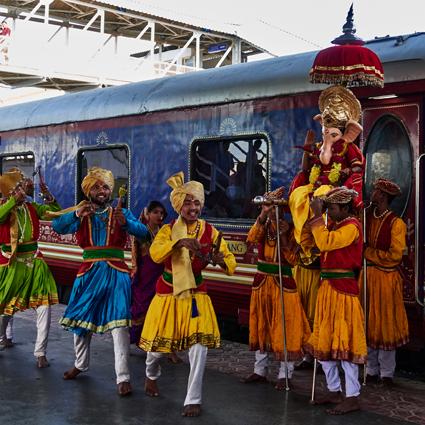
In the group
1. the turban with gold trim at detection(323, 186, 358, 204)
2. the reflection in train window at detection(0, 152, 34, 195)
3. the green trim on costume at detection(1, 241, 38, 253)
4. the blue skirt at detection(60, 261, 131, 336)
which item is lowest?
the blue skirt at detection(60, 261, 131, 336)

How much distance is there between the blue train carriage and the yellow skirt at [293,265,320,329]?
74cm

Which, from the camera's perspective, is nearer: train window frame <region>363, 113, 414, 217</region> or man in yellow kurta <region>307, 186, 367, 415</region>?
man in yellow kurta <region>307, 186, 367, 415</region>

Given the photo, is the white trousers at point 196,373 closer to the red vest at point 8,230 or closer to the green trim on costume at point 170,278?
the green trim on costume at point 170,278

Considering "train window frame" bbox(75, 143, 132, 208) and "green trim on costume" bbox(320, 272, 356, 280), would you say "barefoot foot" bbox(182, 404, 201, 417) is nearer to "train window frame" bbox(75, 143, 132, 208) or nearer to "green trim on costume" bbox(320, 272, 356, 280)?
"green trim on costume" bbox(320, 272, 356, 280)

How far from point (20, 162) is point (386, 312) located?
6.71m

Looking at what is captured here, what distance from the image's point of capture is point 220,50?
1464 inches

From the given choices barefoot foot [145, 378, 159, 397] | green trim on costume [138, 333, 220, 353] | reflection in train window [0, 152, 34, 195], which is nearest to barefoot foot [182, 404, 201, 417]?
green trim on costume [138, 333, 220, 353]

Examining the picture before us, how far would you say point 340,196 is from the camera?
4.69 m

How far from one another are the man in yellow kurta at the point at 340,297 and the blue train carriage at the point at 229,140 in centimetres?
78

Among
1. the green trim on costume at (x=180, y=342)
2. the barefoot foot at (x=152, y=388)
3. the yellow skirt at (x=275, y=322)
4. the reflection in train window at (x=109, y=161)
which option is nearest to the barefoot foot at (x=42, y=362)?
the barefoot foot at (x=152, y=388)

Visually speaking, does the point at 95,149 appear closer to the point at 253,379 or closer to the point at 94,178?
the point at 94,178

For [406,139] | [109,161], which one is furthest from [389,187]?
[109,161]

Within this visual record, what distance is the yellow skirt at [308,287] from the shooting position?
18.8ft

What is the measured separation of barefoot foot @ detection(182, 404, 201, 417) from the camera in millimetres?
4699
